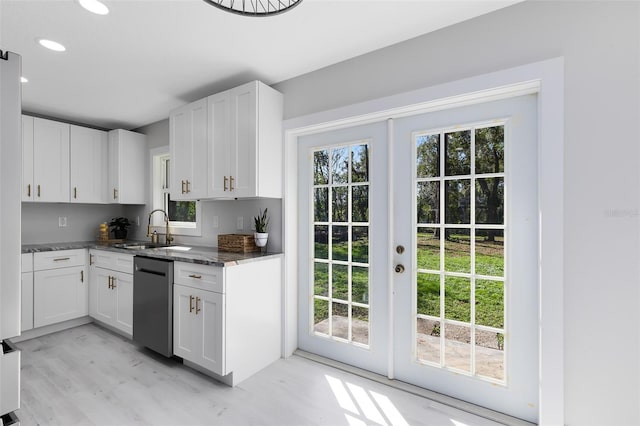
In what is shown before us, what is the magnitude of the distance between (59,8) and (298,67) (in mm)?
1499

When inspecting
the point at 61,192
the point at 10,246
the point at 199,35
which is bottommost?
the point at 10,246

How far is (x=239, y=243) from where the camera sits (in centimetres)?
278

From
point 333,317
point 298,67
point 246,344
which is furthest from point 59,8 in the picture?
point 333,317

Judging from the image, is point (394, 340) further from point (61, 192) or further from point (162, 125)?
point (61, 192)

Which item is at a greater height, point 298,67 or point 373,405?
point 298,67

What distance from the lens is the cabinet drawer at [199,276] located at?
2.19 meters

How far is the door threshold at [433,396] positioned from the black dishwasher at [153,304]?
120 cm

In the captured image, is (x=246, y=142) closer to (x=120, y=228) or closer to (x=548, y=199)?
(x=548, y=199)

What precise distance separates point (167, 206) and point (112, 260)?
1.00 metres

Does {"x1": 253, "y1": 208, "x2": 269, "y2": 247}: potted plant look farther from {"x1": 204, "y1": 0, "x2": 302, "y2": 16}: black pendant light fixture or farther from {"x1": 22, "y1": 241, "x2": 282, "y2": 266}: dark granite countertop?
{"x1": 204, "y1": 0, "x2": 302, "y2": 16}: black pendant light fixture

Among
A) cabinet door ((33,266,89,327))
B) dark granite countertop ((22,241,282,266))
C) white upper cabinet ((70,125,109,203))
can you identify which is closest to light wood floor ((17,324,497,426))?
A: cabinet door ((33,266,89,327))

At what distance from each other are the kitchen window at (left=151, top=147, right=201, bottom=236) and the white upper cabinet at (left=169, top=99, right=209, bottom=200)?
0.56m

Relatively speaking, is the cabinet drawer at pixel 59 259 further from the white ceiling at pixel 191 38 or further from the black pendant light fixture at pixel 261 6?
the black pendant light fixture at pixel 261 6

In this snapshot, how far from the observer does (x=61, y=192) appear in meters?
3.55
